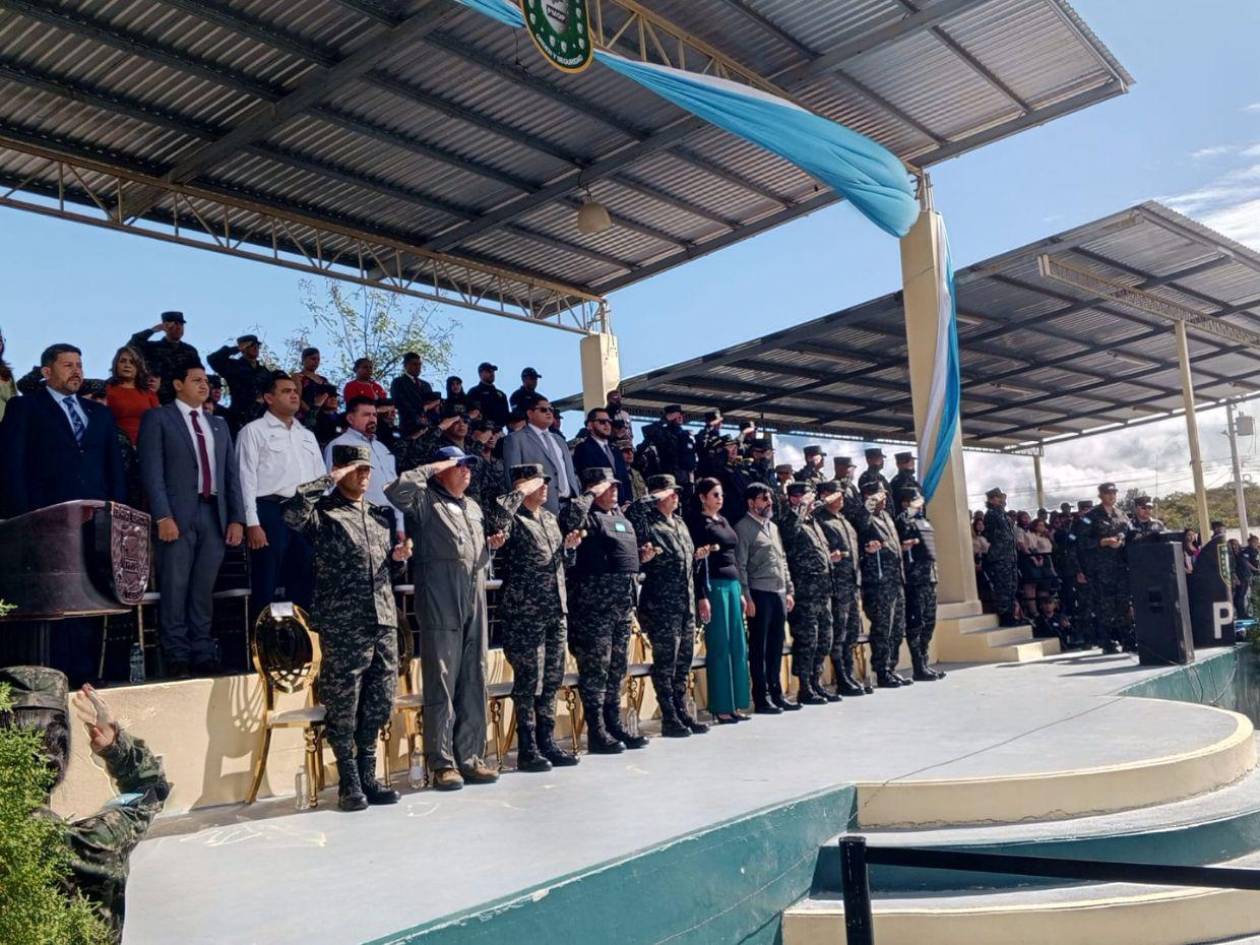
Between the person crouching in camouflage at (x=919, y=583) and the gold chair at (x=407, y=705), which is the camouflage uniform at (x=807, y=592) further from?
the gold chair at (x=407, y=705)

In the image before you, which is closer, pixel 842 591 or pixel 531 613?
pixel 531 613

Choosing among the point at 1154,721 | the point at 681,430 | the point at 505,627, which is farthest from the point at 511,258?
the point at 1154,721

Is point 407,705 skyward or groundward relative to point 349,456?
groundward

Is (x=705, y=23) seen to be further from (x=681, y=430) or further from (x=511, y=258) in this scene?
(x=511, y=258)

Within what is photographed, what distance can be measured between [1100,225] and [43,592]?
10.7 meters

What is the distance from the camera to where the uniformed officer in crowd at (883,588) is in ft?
26.5

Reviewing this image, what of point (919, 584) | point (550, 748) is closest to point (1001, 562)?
point (919, 584)

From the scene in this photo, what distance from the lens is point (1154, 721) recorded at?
19.5 ft

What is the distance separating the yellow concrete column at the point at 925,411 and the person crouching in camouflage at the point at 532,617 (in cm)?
593

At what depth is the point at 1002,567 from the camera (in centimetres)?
1104

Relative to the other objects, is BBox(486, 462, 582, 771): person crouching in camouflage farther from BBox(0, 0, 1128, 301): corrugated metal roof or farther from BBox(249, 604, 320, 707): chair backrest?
BBox(0, 0, 1128, 301): corrugated metal roof

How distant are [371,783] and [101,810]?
1984mm

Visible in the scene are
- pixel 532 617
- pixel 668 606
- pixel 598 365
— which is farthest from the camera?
pixel 598 365

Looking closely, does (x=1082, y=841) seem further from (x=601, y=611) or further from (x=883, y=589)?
(x=883, y=589)
